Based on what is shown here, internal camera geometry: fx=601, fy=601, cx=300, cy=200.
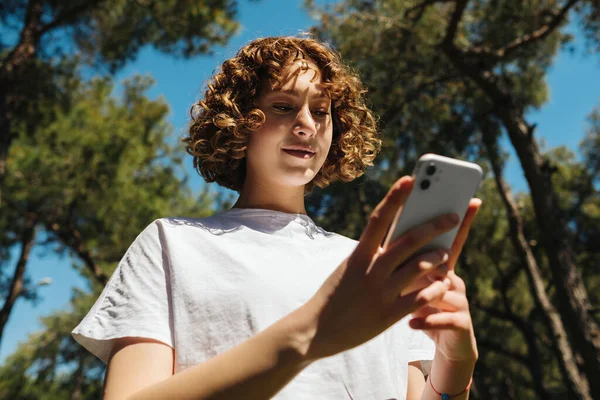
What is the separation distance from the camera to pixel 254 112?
1493 millimetres

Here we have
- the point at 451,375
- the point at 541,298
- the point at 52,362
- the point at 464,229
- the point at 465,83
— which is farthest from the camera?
the point at 52,362

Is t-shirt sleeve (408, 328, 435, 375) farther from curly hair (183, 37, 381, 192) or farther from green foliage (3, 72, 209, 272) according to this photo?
green foliage (3, 72, 209, 272)

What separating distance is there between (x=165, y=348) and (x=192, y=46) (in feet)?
30.7

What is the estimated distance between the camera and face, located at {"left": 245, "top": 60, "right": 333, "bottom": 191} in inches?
57.9

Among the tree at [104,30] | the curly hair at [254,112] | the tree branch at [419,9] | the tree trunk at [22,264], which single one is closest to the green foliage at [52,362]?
the tree trunk at [22,264]

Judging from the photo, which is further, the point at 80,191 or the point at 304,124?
the point at 80,191

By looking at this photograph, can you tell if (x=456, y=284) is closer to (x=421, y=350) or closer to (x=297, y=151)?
(x=421, y=350)

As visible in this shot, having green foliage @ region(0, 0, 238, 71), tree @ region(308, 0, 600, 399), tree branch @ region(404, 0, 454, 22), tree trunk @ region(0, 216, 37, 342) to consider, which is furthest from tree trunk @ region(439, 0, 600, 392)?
tree trunk @ region(0, 216, 37, 342)

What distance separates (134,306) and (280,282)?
0.29 metres

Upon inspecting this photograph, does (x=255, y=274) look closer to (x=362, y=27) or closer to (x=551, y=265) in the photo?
(x=551, y=265)

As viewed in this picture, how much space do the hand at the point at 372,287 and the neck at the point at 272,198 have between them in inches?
30.8

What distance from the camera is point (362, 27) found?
8.95 meters

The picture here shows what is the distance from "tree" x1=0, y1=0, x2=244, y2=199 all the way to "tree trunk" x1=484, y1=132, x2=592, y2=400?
491cm

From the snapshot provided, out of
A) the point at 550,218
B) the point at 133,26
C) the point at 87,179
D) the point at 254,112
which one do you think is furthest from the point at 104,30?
the point at 254,112
